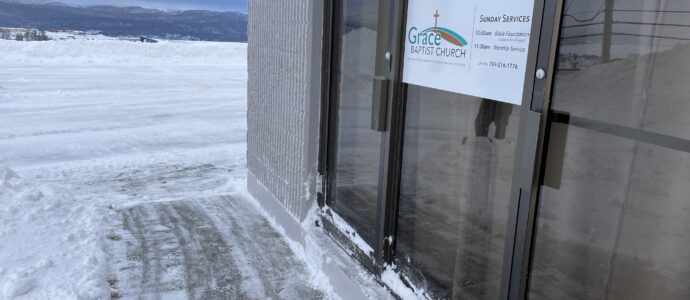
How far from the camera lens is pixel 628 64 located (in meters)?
1.88

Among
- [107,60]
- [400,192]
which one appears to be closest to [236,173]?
[400,192]

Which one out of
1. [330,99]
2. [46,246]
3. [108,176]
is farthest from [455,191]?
[108,176]

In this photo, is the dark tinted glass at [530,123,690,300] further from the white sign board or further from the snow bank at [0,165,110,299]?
the snow bank at [0,165,110,299]

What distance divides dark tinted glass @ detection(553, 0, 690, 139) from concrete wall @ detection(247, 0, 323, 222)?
2.84 meters

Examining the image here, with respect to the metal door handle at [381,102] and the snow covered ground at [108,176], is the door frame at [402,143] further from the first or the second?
the snow covered ground at [108,176]

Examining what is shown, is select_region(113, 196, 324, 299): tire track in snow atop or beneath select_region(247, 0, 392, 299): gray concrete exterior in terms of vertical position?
beneath

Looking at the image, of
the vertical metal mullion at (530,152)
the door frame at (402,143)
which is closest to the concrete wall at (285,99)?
the door frame at (402,143)

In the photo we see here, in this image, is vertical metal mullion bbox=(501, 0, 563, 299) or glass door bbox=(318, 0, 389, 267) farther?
glass door bbox=(318, 0, 389, 267)

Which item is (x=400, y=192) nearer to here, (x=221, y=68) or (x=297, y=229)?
(x=297, y=229)

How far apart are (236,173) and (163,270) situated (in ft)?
11.1

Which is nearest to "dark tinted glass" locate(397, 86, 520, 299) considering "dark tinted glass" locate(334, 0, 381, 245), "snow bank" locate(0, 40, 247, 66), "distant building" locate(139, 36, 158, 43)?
"dark tinted glass" locate(334, 0, 381, 245)

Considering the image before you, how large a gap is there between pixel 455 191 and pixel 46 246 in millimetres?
3677

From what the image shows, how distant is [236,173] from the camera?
784 centimetres

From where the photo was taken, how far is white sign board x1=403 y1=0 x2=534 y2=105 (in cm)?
239
